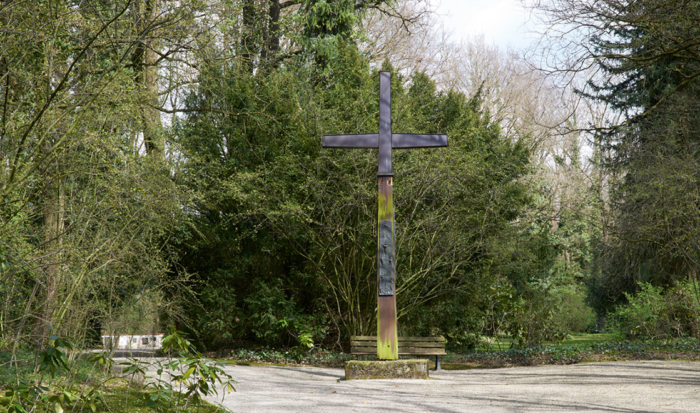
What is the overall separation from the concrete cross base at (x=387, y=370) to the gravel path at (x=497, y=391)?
0.54 ft

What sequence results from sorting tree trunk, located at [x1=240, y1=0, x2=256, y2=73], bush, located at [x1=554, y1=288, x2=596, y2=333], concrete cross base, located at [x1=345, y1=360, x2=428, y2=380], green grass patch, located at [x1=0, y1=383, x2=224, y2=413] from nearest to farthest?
green grass patch, located at [x1=0, y1=383, x2=224, y2=413] → concrete cross base, located at [x1=345, y1=360, x2=428, y2=380] → tree trunk, located at [x1=240, y1=0, x2=256, y2=73] → bush, located at [x1=554, y1=288, x2=596, y2=333]

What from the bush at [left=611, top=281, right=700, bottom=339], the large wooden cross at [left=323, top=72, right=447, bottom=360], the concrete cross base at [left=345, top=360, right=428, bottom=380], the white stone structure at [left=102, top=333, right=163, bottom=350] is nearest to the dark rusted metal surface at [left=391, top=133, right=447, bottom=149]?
the large wooden cross at [left=323, top=72, right=447, bottom=360]

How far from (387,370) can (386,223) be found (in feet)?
6.16

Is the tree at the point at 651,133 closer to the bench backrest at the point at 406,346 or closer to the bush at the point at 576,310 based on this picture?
the bush at the point at 576,310

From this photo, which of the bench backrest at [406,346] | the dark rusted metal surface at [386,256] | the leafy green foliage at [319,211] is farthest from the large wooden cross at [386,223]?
the leafy green foliage at [319,211]

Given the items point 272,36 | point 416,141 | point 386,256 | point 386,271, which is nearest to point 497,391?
point 386,271

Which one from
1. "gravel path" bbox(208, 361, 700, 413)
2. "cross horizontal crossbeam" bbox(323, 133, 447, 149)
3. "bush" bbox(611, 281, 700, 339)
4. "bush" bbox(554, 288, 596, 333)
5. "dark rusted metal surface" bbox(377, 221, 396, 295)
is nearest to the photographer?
"gravel path" bbox(208, 361, 700, 413)

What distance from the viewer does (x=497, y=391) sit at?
604cm

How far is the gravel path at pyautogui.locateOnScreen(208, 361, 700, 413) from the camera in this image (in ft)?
16.3

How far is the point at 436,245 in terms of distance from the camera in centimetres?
962

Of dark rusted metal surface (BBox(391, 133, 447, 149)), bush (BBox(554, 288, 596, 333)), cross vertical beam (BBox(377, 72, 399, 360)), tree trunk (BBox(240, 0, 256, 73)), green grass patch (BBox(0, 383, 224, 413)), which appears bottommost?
bush (BBox(554, 288, 596, 333))

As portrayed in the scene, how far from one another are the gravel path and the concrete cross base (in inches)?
6.5

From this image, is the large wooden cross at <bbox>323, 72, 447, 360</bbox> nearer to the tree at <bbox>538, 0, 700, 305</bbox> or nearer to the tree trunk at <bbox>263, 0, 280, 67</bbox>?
the tree at <bbox>538, 0, 700, 305</bbox>

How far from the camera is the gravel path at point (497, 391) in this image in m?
4.96
